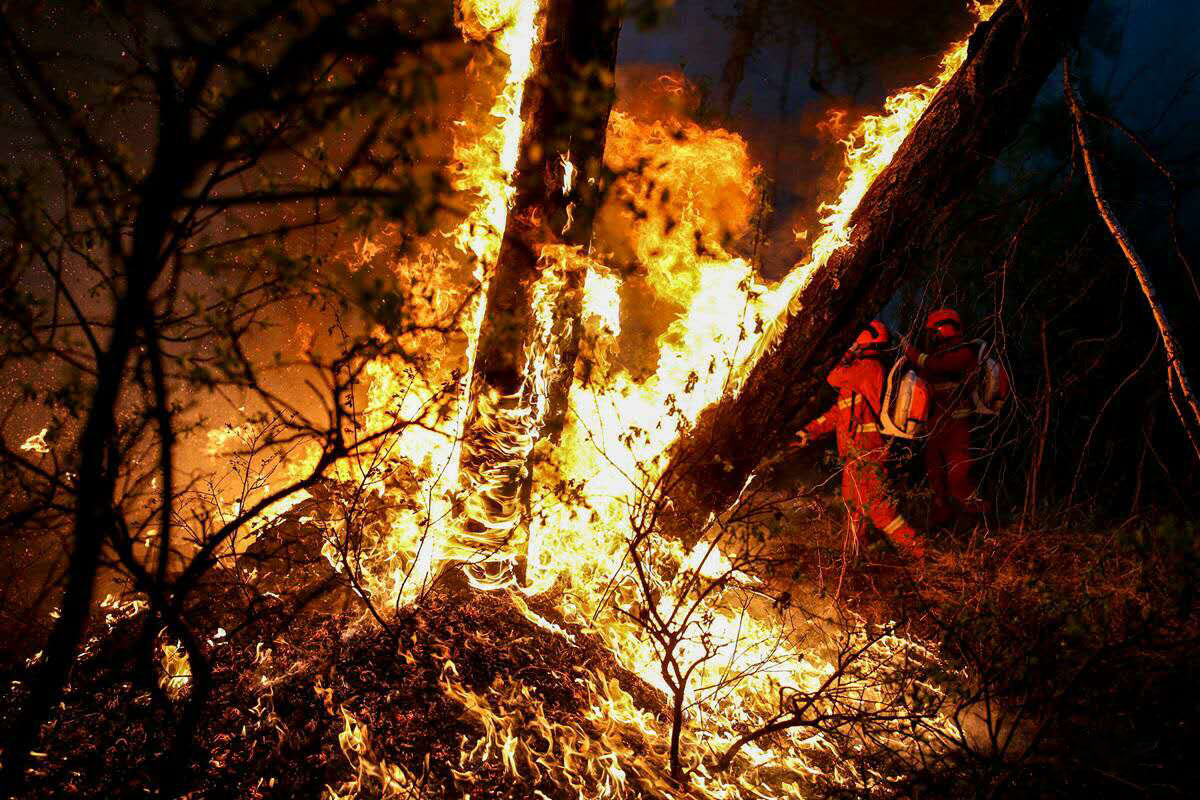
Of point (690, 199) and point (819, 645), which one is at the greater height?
point (690, 199)

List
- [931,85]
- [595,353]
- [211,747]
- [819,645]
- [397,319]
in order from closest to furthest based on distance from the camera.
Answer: [211,747]
[397,319]
[931,85]
[595,353]
[819,645]

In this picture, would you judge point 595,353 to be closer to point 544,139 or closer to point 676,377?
point 676,377

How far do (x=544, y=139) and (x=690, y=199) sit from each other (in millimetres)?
1894

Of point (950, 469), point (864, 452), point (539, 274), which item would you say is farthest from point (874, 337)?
point (539, 274)

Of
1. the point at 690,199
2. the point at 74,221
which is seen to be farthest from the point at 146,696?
the point at 690,199

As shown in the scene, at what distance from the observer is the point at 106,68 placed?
13.9 feet

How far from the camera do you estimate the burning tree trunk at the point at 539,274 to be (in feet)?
13.5

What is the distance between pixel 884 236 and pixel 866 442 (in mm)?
2967

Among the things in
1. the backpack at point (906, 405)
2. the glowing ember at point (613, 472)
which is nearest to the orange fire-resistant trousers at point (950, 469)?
the backpack at point (906, 405)

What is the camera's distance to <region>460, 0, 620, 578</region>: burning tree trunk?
411 centimetres

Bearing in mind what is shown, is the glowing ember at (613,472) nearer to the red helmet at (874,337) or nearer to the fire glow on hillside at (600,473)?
the fire glow on hillside at (600,473)

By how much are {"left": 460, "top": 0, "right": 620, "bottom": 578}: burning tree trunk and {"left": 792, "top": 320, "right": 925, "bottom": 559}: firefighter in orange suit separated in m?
2.74

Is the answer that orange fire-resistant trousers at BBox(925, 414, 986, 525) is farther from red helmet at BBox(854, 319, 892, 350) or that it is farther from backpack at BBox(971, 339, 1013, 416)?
red helmet at BBox(854, 319, 892, 350)

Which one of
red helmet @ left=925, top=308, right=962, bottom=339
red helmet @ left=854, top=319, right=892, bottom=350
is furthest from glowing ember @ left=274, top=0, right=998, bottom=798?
red helmet @ left=925, top=308, right=962, bottom=339
